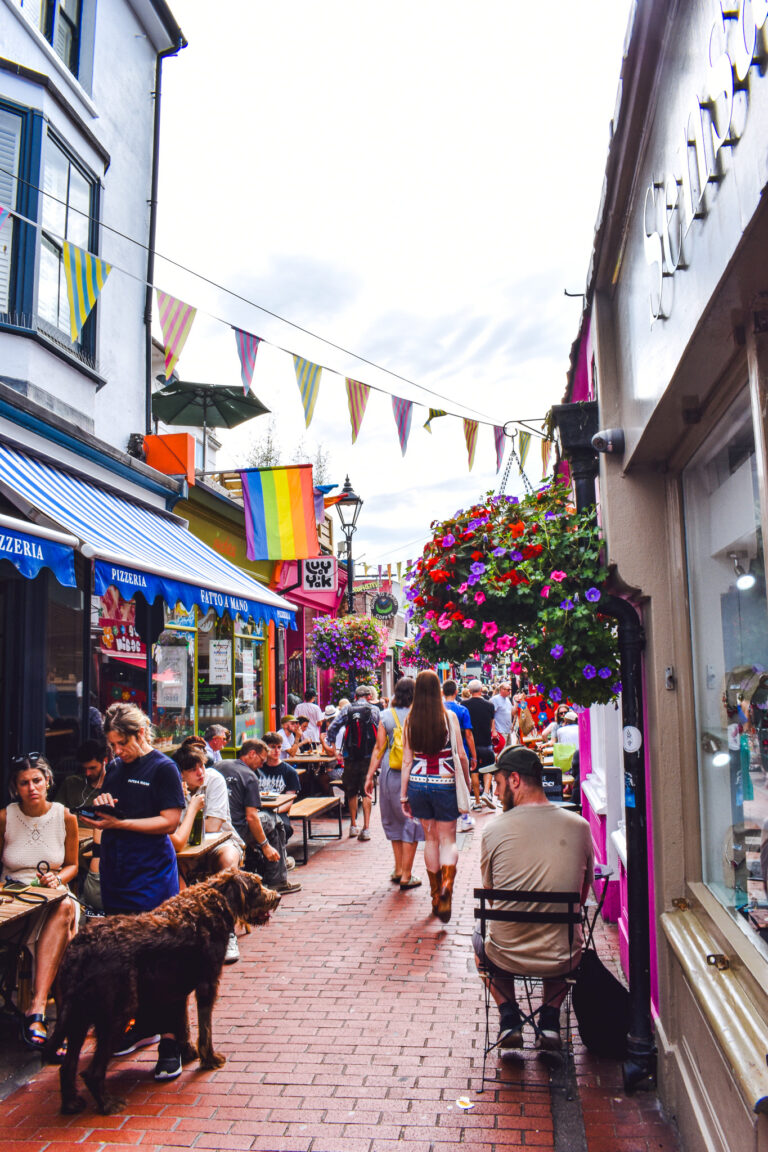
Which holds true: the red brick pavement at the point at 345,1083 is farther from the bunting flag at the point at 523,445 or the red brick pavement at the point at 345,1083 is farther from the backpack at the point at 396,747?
the bunting flag at the point at 523,445

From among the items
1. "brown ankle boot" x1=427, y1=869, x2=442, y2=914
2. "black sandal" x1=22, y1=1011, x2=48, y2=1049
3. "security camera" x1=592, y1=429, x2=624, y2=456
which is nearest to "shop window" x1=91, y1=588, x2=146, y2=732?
"brown ankle boot" x1=427, y1=869, x2=442, y2=914

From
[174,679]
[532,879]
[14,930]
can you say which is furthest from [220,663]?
[532,879]

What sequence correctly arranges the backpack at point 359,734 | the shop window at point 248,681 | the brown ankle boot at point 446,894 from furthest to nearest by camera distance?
the shop window at point 248,681, the backpack at point 359,734, the brown ankle boot at point 446,894

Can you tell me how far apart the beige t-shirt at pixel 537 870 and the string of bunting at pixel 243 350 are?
366 centimetres

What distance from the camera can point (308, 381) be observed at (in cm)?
817

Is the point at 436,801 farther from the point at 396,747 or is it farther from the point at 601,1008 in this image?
the point at 601,1008

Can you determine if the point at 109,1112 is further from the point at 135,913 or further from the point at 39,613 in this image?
the point at 39,613

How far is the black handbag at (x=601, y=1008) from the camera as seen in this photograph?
4.23m

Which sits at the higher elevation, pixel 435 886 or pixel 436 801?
pixel 436 801

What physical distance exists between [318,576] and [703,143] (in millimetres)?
14028

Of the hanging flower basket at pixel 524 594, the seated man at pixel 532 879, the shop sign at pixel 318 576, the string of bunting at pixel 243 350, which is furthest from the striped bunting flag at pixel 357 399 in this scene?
the shop sign at pixel 318 576

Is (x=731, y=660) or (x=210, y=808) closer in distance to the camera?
(x=731, y=660)

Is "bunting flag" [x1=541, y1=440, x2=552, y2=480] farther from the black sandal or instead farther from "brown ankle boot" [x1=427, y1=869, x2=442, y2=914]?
the black sandal

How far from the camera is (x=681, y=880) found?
388 centimetres
